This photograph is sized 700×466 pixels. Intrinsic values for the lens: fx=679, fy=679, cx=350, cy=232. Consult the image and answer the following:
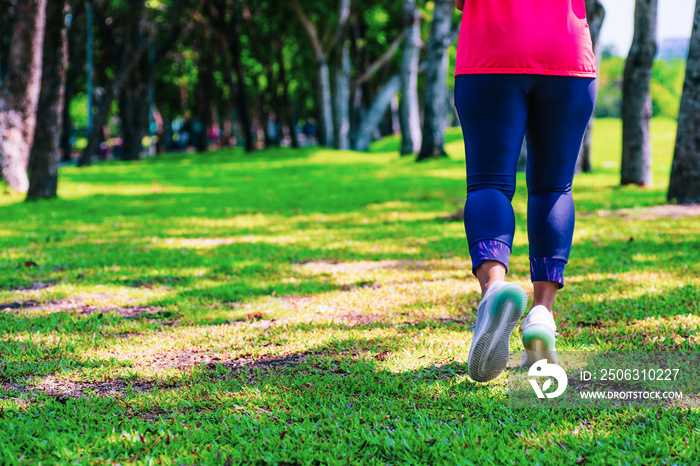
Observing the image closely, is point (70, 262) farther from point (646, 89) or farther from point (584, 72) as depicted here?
point (646, 89)

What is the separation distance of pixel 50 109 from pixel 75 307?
7650 mm

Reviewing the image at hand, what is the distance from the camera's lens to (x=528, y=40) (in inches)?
111

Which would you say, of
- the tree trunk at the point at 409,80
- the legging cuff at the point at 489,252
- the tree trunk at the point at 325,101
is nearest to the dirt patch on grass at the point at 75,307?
the legging cuff at the point at 489,252

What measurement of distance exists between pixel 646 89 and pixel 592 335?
8973 millimetres

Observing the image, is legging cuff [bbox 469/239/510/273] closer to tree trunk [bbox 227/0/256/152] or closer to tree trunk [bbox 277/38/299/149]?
tree trunk [bbox 227/0/256/152]

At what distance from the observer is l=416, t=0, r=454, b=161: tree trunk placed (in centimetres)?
1858

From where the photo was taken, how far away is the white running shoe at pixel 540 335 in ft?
9.13

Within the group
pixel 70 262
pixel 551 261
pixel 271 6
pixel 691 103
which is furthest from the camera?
pixel 271 6

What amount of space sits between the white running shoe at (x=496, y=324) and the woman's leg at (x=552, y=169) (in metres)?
0.46

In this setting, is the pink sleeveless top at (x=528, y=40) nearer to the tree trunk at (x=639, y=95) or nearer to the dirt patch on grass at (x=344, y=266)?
the dirt patch on grass at (x=344, y=266)

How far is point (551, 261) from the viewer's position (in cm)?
300

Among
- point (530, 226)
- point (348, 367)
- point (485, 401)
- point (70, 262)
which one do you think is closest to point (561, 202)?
point (530, 226)

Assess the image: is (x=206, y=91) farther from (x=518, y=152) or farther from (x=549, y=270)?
(x=549, y=270)

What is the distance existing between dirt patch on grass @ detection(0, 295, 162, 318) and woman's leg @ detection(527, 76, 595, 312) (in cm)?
267
